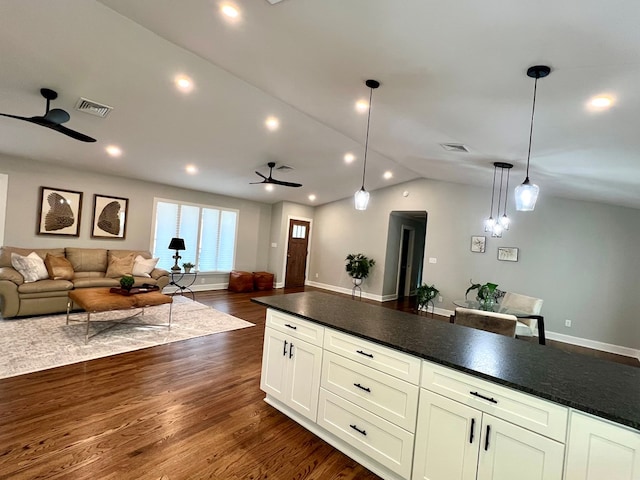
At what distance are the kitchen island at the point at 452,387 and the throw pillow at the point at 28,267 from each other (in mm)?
4354

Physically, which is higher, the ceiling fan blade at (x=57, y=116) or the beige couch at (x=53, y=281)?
the ceiling fan blade at (x=57, y=116)

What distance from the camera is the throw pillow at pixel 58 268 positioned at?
197 inches

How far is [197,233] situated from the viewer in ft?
25.2

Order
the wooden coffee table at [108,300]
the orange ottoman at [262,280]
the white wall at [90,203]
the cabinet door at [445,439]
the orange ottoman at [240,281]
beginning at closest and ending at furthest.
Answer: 1. the cabinet door at [445,439]
2. the wooden coffee table at [108,300]
3. the white wall at [90,203]
4. the orange ottoman at [240,281]
5. the orange ottoman at [262,280]

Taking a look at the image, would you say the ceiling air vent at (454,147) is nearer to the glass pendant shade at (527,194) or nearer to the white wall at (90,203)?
the glass pendant shade at (527,194)

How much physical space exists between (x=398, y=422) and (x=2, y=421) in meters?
2.78

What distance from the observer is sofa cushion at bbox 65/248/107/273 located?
556cm

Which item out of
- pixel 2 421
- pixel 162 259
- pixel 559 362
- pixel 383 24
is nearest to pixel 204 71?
pixel 383 24

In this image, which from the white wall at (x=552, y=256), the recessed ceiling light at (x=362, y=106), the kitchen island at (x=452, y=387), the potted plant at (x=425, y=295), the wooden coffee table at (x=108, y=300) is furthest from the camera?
the potted plant at (x=425, y=295)

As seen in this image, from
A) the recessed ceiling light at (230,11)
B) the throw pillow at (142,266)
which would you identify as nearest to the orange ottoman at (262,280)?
the throw pillow at (142,266)

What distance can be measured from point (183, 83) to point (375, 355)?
136 inches

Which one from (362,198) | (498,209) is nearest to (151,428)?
(362,198)

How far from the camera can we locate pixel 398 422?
6.14 ft

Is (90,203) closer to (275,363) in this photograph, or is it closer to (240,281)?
(240,281)
